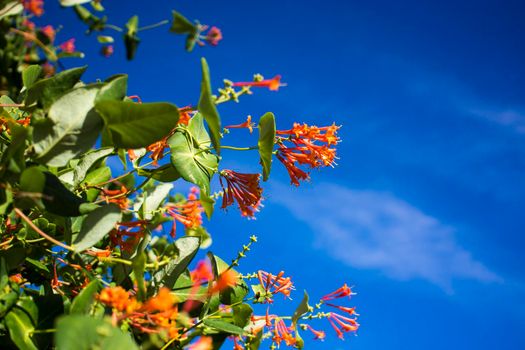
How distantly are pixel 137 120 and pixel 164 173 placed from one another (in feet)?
1.29

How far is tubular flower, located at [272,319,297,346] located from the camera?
5.46 ft

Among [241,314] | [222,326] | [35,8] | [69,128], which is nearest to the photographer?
[69,128]

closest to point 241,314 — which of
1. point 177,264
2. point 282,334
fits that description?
point 282,334

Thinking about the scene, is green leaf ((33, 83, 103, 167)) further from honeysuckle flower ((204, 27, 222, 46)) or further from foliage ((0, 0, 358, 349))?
honeysuckle flower ((204, 27, 222, 46))

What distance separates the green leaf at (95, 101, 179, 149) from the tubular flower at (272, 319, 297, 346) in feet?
2.74

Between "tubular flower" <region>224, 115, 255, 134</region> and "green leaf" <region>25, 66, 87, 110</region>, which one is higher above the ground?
"tubular flower" <region>224, 115, 255, 134</region>

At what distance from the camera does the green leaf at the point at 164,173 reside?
5.04 feet

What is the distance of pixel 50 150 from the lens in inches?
47.4

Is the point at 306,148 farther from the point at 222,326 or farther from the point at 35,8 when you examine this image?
the point at 35,8

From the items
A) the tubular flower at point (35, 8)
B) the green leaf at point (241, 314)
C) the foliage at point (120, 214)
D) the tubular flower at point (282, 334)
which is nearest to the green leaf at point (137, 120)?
the foliage at point (120, 214)

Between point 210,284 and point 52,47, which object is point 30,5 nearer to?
point 52,47

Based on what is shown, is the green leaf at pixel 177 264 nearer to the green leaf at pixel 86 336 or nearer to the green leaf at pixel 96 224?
the green leaf at pixel 96 224

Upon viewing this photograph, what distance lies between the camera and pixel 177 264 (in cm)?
147

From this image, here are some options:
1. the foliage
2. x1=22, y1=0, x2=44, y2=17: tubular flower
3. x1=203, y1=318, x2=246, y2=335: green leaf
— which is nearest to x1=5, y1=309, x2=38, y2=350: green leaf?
the foliage
